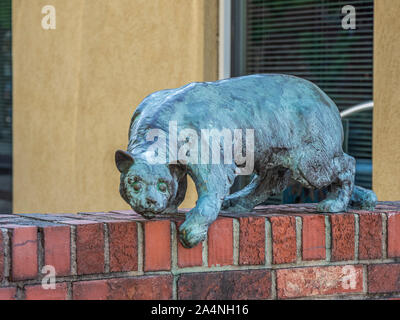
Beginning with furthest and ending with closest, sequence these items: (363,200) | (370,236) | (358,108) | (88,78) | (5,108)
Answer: (5,108), (88,78), (358,108), (363,200), (370,236)

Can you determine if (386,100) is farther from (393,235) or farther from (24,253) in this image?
(24,253)

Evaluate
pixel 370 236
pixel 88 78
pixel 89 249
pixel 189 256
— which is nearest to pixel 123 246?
pixel 89 249

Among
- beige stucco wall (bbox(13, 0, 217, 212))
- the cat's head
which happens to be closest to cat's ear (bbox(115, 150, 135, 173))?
the cat's head

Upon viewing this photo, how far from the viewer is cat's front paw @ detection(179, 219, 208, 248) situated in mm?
2139

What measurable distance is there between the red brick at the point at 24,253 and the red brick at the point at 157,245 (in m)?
0.31

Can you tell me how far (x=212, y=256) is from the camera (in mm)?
2242

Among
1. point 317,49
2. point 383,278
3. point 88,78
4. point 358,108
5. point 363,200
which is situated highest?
point 317,49

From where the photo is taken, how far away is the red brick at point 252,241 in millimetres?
2283

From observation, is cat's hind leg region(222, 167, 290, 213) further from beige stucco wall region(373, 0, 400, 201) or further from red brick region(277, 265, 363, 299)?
beige stucco wall region(373, 0, 400, 201)

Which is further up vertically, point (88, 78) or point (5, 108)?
point (88, 78)

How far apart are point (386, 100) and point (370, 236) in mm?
1931

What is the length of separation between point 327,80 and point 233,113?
2.91 metres

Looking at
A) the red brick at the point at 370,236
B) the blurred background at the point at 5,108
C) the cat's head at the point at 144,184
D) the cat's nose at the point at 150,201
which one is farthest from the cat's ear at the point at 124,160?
the blurred background at the point at 5,108
